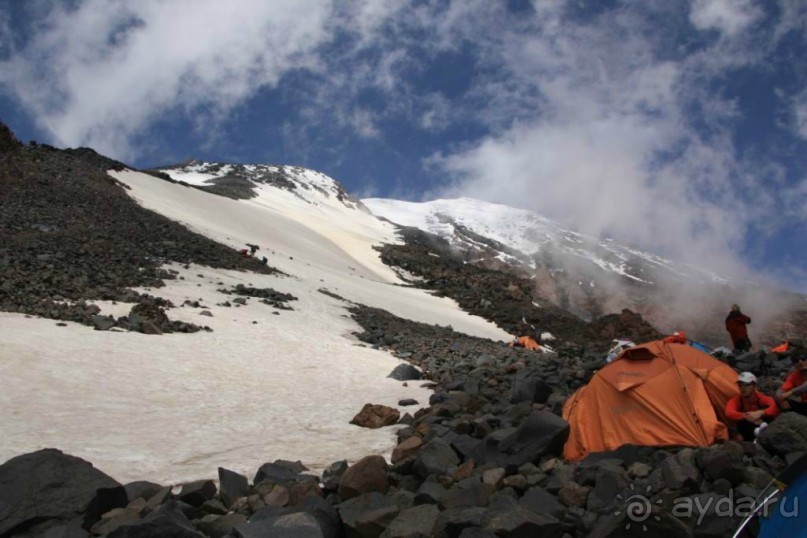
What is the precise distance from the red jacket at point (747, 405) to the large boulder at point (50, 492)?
21.2 ft

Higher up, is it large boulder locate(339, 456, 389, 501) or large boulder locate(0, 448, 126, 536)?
large boulder locate(339, 456, 389, 501)

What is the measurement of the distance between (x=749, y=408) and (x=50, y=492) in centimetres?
721

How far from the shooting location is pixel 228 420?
9297 mm

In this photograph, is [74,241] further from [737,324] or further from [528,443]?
[737,324]

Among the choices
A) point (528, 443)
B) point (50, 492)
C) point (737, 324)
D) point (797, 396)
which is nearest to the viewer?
point (50, 492)

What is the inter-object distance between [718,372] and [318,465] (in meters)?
5.11

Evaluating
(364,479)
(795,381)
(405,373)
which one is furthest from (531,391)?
(405,373)

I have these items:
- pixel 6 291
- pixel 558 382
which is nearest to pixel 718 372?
pixel 558 382

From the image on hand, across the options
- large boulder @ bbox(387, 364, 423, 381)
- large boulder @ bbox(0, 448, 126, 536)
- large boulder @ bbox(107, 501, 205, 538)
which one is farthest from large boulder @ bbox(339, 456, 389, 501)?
large boulder @ bbox(387, 364, 423, 381)

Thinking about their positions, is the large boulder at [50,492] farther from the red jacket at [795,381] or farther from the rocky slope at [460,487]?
the red jacket at [795,381]

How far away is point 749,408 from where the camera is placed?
20.8 feet

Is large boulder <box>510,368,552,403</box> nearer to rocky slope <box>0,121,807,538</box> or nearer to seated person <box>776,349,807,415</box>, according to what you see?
rocky slope <box>0,121,807,538</box>

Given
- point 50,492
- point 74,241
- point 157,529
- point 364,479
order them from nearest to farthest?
point 157,529, point 50,492, point 364,479, point 74,241

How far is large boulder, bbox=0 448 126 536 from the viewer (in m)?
5.00
